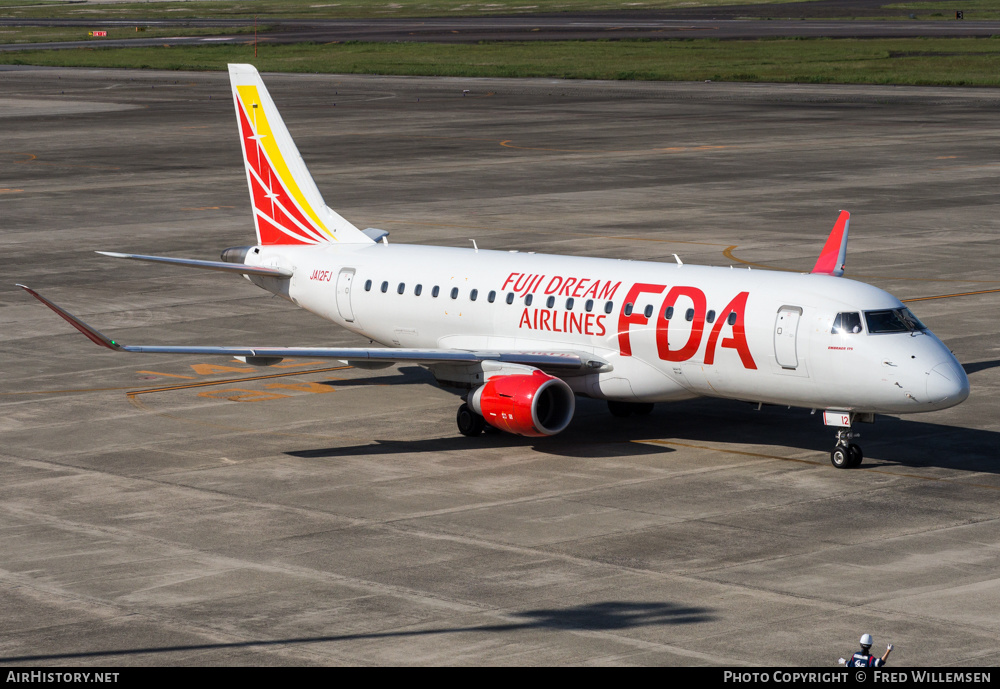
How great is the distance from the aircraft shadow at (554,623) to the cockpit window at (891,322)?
376 inches

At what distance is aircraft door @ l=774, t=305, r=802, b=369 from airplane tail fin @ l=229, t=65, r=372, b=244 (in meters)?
13.4

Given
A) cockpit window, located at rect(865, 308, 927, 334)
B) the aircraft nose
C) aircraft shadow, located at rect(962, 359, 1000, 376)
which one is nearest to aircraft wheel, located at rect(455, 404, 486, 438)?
cockpit window, located at rect(865, 308, 927, 334)

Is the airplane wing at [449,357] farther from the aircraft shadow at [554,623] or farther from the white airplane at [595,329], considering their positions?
the aircraft shadow at [554,623]

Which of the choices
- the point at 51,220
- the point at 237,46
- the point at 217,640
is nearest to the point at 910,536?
the point at 217,640

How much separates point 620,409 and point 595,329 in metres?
3.19

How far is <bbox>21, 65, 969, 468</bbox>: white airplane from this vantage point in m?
30.0

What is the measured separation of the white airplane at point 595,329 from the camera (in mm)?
30031

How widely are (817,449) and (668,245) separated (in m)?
26.7

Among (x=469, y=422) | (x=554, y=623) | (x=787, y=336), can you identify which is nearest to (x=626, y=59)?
(x=469, y=422)

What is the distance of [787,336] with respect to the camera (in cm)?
3048

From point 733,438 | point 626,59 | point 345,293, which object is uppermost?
point 626,59

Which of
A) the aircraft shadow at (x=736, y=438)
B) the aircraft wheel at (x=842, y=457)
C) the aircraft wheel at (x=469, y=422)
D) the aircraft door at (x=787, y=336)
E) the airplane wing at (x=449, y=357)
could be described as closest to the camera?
the aircraft door at (x=787, y=336)

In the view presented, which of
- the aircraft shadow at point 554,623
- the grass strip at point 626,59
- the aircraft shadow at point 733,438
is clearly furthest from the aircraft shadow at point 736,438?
the grass strip at point 626,59

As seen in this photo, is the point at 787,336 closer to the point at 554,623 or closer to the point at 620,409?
the point at 620,409
